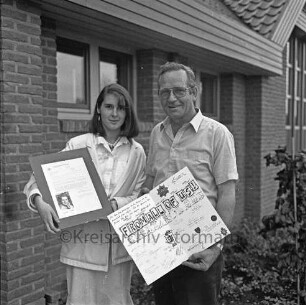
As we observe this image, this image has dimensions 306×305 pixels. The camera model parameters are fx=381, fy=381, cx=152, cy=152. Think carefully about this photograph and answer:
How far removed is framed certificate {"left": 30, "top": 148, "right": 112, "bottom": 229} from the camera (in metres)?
2.12

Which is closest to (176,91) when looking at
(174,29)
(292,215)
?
(174,29)

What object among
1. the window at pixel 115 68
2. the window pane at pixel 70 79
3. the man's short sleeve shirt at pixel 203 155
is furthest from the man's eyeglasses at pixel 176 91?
the window at pixel 115 68

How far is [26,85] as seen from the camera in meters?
3.12

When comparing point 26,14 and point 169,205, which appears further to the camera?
point 26,14

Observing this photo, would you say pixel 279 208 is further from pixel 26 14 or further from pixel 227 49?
pixel 26 14

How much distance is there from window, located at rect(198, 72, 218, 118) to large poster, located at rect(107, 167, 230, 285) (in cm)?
492

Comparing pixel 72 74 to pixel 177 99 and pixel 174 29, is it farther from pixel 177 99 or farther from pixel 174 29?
pixel 177 99

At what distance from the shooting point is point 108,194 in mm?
2291

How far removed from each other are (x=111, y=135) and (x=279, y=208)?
2652 millimetres

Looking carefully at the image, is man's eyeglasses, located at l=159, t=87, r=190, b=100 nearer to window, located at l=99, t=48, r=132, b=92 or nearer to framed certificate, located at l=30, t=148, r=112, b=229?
framed certificate, located at l=30, t=148, r=112, b=229

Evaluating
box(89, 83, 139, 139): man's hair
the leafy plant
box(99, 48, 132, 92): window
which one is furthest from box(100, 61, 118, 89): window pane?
box(89, 83, 139, 139): man's hair

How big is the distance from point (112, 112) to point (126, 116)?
0.37ft

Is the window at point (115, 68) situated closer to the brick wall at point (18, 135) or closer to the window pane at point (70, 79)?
the window pane at point (70, 79)

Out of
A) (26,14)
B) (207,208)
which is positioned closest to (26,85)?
(26,14)
